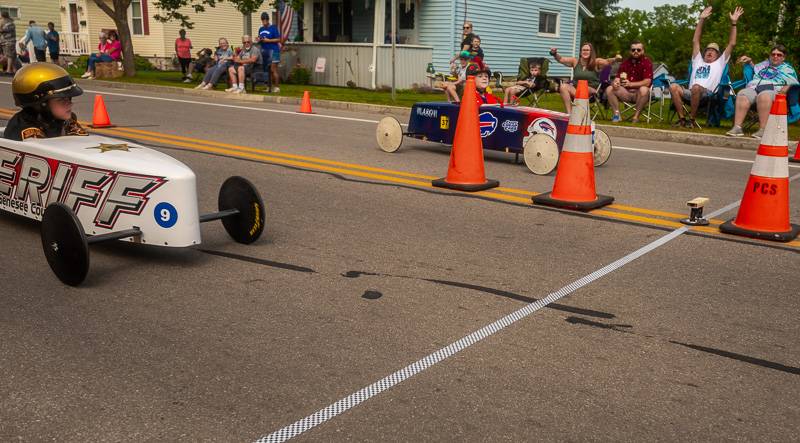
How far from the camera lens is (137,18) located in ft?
123

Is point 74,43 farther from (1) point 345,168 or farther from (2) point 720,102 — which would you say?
(1) point 345,168

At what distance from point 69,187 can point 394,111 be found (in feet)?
40.1

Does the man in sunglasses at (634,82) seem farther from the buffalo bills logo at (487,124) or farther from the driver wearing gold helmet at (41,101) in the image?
the driver wearing gold helmet at (41,101)

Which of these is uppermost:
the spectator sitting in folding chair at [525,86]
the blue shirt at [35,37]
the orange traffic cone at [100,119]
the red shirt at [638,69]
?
the blue shirt at [35,37]

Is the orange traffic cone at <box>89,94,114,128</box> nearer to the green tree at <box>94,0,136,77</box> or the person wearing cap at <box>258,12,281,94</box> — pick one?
Answer: the person wearing cap at <box>258,12,281,94</box>

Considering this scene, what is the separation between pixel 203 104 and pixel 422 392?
15409 mm

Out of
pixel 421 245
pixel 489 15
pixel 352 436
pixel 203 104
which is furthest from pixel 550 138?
pixel 489 15

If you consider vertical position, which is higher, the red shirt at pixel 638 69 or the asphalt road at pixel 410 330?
the red shirt at pixel 638 69

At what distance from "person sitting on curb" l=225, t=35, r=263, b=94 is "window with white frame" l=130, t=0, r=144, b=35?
58.0 feet

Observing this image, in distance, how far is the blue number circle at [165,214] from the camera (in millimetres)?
4887

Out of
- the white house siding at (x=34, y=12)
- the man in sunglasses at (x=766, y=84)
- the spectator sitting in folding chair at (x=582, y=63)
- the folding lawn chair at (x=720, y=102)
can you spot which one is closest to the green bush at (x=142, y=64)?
the white house siding at (x=34, y=12)

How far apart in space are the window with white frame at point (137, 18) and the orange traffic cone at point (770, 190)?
34.8 meters

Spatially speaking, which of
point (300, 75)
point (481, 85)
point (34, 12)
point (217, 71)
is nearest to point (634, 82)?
point (481, 85)

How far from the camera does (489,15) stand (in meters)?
27.8
